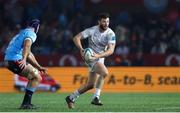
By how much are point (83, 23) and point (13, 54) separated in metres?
14.8

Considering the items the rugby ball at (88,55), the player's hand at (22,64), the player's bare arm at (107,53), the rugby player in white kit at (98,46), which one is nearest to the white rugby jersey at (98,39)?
the rugby player in white kit at (98,46)

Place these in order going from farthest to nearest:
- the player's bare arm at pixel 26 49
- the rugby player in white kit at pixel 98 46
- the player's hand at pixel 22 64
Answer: the rugby player in white kit at pixel 98 46, the player's hand at pixel 22 64, the player's bare arm at pixel 26 49

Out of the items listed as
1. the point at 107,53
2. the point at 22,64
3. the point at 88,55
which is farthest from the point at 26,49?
the point at 107,53

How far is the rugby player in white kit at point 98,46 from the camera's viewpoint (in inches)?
676

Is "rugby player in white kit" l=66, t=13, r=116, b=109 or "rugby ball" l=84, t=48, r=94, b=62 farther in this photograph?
"rugby player in white kit" l=66, t=13, r=116, b=109

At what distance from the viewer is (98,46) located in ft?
58.3

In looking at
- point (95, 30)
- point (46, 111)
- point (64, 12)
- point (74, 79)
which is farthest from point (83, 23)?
point (46, 111)

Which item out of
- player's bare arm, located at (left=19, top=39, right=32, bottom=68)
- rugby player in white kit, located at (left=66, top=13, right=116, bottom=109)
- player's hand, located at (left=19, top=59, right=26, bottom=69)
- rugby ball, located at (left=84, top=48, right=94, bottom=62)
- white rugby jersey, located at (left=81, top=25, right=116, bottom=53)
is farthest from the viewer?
white rugby jersey, located at (left=81, top=25, right=116, bottom=53)

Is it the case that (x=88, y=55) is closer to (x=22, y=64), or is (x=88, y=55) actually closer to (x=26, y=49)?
(x=22, y=64)

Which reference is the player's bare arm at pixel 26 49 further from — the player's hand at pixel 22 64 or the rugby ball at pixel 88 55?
the rugby ball at pixel 88 55

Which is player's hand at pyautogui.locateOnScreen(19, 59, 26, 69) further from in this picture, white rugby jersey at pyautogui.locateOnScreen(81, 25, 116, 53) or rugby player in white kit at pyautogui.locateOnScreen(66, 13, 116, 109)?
white rugby jersey at pyautogui.locateOnScreen(81, 25, 116, 53)

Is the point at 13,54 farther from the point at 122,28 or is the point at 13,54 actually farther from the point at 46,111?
the point at 122,28

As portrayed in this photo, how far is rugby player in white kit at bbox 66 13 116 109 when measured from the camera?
17.2 metres

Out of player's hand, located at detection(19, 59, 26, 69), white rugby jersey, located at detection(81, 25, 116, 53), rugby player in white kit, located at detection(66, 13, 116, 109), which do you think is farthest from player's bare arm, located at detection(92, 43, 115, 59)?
player's hand, located at detection(19, 59, 26, 69)
